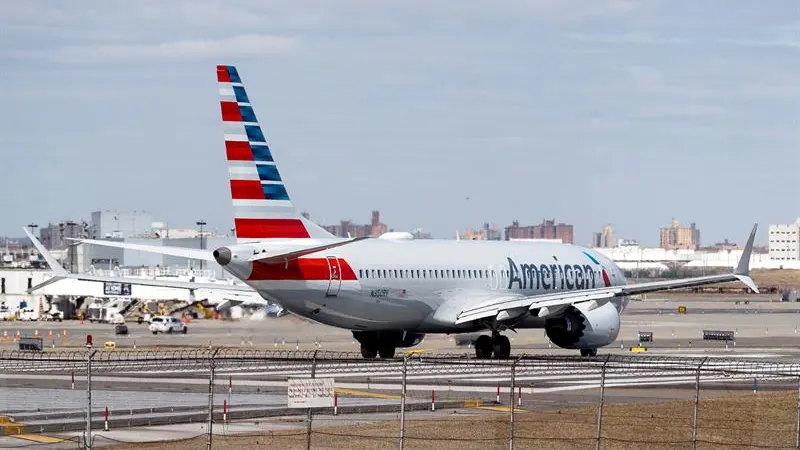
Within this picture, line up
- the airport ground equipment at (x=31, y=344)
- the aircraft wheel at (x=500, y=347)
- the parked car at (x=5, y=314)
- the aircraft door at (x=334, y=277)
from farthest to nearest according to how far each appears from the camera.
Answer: the parked car at (x=5, y=314) < the airport ground equipment at (x=31, y=344) < the aircraft wheel at (x=500, y=347) < the aircraft door at (x=334, y=277)

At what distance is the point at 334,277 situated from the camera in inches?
1929

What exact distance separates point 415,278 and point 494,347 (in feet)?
13.5

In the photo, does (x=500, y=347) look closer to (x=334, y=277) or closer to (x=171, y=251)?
(x=334, y=277)

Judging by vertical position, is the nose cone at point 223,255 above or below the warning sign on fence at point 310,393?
above

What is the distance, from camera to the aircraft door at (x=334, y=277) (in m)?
48.8

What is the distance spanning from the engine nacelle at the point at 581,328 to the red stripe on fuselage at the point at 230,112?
592 inches

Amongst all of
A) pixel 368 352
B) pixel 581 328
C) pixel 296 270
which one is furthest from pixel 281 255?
pixel 581 328

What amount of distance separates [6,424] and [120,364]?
67.2 ft

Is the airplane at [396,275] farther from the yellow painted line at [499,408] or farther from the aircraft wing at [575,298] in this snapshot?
the yellow painted line at [499,408]

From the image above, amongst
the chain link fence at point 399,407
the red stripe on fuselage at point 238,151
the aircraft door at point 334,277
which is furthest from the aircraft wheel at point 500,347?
the red stripe on fuselage at point 238,151

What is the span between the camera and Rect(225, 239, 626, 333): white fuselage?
157 ft

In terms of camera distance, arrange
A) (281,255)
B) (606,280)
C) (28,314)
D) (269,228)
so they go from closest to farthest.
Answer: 1. (281,255)
2. (269,228)
3. (606,280)
4. (28,314)

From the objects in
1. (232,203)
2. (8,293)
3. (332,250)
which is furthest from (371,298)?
(8,293)

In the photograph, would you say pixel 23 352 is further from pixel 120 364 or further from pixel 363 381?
pixel 363 381
